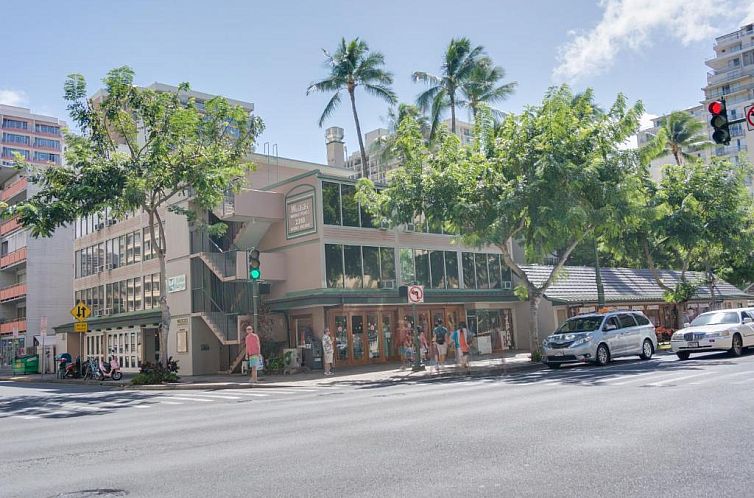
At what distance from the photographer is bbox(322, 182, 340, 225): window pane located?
27641mm

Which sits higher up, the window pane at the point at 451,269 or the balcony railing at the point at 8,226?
the balcony railing at the point at 8,226

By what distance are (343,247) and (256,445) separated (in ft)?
63.6

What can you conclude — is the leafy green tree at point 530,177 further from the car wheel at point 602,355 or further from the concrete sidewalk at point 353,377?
the car wheel at point 602,355

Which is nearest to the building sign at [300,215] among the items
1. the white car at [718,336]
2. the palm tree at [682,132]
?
the white car at [718,336]

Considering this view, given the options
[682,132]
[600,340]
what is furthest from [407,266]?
[682,132]

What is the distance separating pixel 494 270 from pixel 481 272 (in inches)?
38.6

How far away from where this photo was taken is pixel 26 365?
39.8m

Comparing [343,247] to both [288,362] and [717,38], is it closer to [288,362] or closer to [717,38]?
[288,362]

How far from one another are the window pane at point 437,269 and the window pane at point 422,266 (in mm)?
359

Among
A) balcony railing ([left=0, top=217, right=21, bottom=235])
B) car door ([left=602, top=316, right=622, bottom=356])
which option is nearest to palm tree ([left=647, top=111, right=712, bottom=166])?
car door ([left=602, top=316, right=622, bottom=356])

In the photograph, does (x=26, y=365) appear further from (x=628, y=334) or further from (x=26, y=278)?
(x=628, y=334)

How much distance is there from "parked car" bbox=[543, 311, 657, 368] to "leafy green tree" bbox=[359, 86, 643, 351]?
3.22 m

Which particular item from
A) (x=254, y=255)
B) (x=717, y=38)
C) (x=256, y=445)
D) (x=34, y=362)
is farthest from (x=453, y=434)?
(x=717, y=38)

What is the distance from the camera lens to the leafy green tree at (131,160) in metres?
23.6
